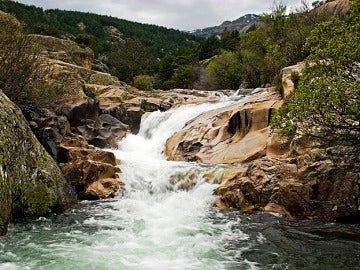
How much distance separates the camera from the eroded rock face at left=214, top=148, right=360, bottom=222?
468 inches

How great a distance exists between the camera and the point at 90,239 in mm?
10188

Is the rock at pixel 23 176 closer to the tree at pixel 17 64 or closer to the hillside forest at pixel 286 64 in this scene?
the tree at pixel 17 64

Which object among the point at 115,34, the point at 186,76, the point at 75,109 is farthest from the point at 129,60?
the point at 115,34

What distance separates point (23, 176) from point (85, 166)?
4.32 m

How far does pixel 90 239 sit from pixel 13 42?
11.3 metres

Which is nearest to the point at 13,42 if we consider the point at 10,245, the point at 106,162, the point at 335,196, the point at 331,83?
the point at 106,162

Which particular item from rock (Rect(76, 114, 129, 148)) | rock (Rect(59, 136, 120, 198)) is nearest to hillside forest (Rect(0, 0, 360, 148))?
rock (Rect(59, 136, 120, 198))

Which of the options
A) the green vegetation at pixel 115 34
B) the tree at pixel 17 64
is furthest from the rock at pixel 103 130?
the green vegetation at pixel 115 34

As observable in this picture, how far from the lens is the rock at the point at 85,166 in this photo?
15.3 meters

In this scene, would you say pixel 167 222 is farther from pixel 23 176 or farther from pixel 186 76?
pixel 186 76

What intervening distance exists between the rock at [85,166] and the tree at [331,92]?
7470mm

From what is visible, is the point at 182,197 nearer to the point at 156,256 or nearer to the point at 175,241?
the point at 175,241

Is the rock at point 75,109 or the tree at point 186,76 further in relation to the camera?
the tree at point 186,76

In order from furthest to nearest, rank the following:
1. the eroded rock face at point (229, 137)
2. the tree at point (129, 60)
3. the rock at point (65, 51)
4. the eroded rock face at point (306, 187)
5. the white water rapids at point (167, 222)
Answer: the tree at point (129, 60)
the rock at point (65, 51)
the eroded rock face at point (229, 137)
the eroded rock face at point (306, 187)
the white water rapids at point (167, 222)
